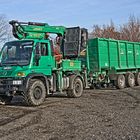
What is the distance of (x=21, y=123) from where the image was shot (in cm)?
1034

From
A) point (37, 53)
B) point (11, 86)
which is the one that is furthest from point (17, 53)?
point (11, 86)

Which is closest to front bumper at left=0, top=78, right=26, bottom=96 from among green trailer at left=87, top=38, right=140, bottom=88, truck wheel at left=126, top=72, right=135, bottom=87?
green trailer at left=87, top=38, right=140, bottom=88

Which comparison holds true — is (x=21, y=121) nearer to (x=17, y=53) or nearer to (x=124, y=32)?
(x=17, y=53)

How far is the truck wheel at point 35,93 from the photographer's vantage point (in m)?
13.8

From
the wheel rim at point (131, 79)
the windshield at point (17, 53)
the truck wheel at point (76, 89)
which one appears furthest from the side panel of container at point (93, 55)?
the windshield at point (17, 53)

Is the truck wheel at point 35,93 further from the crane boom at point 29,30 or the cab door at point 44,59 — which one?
the crane boom at point 29,30

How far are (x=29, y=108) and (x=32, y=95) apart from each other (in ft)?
1.79

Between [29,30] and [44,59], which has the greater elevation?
[29,30]

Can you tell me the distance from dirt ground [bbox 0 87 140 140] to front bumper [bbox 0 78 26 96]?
653 mm

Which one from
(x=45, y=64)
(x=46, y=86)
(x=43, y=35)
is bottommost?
(x=46, y=86)

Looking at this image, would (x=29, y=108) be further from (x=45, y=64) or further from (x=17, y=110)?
(x=45, y=64)

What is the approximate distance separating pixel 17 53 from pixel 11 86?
1.43 meters

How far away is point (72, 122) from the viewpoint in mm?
10219

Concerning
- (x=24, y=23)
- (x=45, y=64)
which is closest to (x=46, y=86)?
(x=45, y=64)
